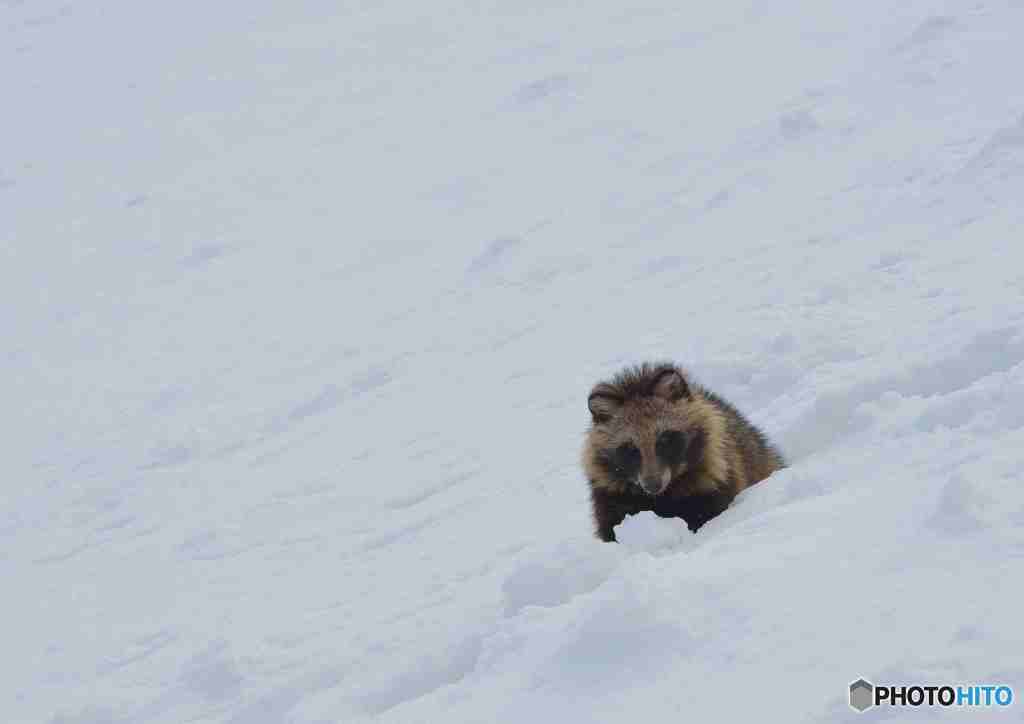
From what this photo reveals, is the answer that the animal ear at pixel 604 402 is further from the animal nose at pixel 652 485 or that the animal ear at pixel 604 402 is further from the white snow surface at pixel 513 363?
the white snow surface at pixel 513 363

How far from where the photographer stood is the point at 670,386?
290 inches

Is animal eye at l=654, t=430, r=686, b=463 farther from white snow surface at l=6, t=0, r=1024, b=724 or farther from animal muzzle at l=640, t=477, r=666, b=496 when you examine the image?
white snow surface at l=6, t=0, r=1024, b=724

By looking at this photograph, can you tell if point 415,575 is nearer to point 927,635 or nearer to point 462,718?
point 462,718

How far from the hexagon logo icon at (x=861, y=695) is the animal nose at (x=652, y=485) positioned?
2.66m

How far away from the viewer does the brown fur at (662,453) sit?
23.1ft

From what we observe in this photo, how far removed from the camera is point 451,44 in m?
24.9

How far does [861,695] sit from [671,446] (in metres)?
3.03

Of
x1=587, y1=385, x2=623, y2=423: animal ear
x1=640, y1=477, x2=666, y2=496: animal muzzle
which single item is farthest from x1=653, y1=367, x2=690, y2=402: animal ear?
x1=640, y1=477, x2=666, y2=496: animal muzzle

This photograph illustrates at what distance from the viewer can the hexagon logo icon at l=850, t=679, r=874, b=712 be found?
4.06m

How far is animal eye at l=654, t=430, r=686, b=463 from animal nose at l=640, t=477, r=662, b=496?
22cm

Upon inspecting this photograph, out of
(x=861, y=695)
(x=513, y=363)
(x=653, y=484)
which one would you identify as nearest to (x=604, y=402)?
(x=653, y=484)

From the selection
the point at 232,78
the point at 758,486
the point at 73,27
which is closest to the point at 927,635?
the point at 758,486

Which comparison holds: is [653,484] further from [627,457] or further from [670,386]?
[670,386]

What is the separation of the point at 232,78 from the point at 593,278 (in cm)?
1521
